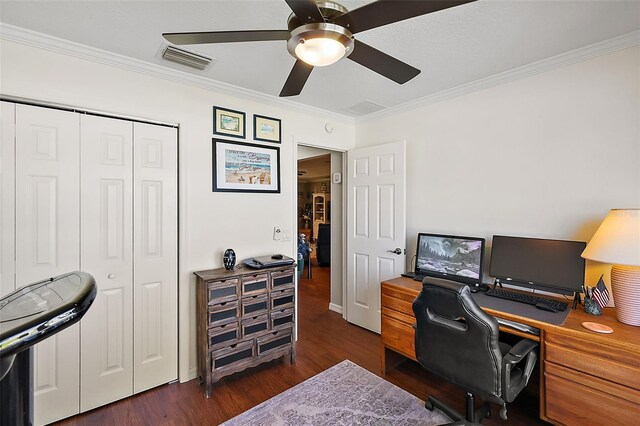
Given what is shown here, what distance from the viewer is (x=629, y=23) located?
1.79 m

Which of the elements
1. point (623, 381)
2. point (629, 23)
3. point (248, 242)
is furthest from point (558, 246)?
point (248, 242)

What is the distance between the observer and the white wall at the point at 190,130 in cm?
193

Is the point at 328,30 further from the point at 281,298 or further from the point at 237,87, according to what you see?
the point at 281,298

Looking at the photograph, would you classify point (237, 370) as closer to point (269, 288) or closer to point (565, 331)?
point (269, 288)

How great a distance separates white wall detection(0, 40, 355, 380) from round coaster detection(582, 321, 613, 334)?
2361 millimetres

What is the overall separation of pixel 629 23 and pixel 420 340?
2.30 metres

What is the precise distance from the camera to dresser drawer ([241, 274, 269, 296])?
8.06 feet

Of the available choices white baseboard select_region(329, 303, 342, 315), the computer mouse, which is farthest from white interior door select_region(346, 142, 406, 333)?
the computer mouse

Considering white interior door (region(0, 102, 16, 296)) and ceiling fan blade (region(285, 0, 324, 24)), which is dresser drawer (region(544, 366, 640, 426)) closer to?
ceiling fan blade (region(285, 0, 324, 24))

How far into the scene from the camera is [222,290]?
234 centimetres

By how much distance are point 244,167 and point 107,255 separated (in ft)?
4.22

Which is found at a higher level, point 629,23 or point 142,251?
point 629,23

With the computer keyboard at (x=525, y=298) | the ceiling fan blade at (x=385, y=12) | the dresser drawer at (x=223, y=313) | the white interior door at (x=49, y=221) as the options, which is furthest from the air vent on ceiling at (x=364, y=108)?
the white interior door at (x=49, y=221)

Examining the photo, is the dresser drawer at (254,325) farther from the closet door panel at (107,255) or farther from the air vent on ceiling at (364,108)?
the air vent on ceiling at (364,108)
